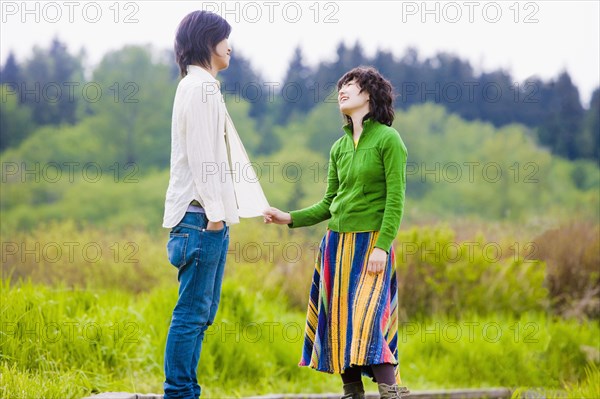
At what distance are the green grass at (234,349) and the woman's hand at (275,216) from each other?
1.30 meters

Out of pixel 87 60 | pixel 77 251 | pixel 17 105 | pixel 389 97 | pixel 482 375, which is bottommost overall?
pixel 482 375

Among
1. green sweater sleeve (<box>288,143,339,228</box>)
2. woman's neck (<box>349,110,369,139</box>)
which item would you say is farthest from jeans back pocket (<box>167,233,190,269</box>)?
woman's neck (<box>349,110,369,139</box>)

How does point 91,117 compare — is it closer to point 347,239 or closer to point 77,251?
point 77,251

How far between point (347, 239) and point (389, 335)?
0.46 metres

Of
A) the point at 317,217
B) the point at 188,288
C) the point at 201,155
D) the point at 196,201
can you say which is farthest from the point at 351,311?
the point at 201,155

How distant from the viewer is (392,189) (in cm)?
298

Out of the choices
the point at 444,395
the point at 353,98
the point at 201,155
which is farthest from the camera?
the point at 444,395

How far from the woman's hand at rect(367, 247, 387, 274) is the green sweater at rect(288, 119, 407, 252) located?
3cm

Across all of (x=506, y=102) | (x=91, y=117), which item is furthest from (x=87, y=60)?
(x=506, y=102)

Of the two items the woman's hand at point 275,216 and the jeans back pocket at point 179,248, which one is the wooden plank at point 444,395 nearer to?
the woman's hand at point 275,216

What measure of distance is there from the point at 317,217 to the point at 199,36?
3.25 feet

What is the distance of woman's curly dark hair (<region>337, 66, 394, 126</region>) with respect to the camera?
3180mm

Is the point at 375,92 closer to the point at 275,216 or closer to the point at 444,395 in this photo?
the point at 275,216

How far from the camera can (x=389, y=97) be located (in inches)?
127
